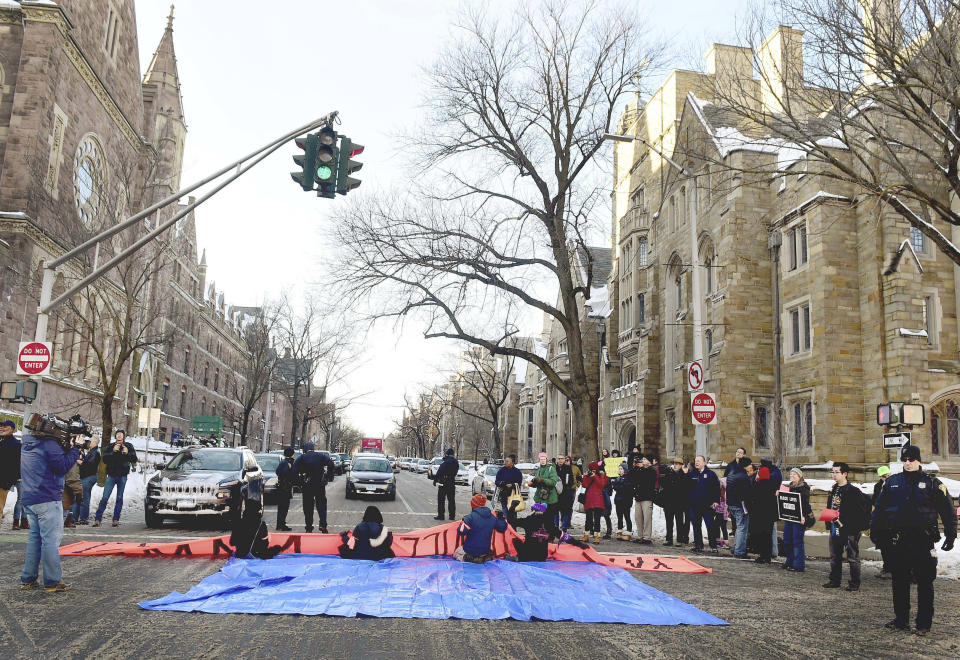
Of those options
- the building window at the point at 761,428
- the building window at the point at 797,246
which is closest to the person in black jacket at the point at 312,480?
the building window at the point at 761,428

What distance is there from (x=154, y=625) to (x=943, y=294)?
27438 millimetres

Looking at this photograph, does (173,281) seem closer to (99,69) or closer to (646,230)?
(99,69)

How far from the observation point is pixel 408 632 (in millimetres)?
6926

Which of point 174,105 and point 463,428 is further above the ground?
point 174,105

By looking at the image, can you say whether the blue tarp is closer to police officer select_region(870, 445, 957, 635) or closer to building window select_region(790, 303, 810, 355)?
police officer select_region(870, 445, 957, 635)

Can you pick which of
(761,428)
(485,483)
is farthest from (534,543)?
(761,428)

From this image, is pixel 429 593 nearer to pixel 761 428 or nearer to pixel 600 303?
pixel 761 428

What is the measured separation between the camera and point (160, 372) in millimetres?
48969

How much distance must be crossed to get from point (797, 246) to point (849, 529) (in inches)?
813

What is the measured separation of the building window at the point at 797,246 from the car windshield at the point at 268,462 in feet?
68.6

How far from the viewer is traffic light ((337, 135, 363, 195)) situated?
39.0 feet

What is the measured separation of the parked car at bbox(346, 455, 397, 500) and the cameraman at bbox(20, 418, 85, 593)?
704 inches

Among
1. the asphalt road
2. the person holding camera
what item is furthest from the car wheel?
the asphalt road

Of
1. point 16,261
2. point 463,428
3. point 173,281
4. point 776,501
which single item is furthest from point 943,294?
point 463,428
